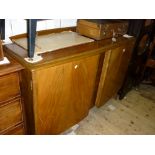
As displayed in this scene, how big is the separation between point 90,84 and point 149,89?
4.72ft

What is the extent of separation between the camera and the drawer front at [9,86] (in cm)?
91

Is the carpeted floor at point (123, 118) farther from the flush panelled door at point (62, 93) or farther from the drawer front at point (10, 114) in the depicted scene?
the drawer front at point (10, 114)

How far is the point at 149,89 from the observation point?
2.47m

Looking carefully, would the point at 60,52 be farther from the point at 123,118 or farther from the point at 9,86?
the point at 123,118

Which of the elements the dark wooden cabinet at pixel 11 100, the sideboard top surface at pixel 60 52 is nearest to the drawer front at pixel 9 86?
the dark wooden cabinet at pixel 11 100

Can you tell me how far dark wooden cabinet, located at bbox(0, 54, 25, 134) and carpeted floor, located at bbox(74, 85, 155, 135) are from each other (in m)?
0.68

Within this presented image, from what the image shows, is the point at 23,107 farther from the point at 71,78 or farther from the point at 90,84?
the point at 90,84

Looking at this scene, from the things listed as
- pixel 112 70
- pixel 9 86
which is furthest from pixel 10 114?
pixel 112 70

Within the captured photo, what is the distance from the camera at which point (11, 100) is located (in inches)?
39.7

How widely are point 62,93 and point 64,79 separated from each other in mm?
116
